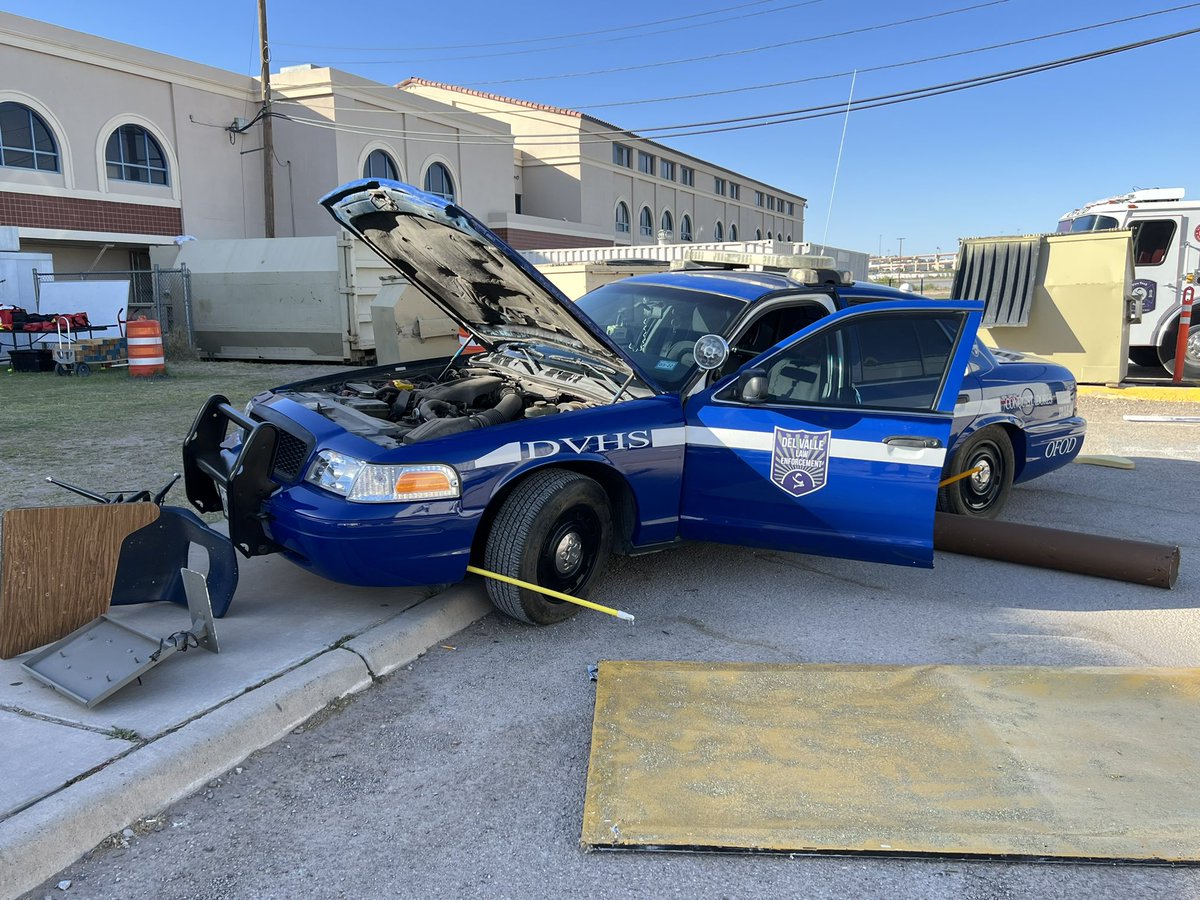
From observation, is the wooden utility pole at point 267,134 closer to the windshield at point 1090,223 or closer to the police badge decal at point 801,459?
the windshield at point 1090,223

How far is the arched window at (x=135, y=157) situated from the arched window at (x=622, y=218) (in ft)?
74.5

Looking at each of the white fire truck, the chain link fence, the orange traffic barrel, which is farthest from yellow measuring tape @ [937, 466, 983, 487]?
the chain link fence

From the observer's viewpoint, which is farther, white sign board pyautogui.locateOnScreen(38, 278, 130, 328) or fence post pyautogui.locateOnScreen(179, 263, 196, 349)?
fence post pyautogui.locateOnScreen(179, 263, 196, 349)

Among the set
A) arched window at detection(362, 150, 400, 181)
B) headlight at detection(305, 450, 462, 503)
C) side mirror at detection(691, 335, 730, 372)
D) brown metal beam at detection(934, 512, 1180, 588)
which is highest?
arched window at detection(362, 150, 400, 181)

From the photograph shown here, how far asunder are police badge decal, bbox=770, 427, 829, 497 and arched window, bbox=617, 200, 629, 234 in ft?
130

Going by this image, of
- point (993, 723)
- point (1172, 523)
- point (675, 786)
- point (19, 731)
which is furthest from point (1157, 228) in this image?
point (19, 731)

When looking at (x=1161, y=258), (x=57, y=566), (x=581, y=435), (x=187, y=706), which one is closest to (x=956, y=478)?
(x=581, y=435)

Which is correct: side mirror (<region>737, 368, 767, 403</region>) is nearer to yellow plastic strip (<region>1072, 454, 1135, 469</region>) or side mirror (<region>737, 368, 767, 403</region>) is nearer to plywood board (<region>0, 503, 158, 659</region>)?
plywood board (<region>0, 503, 158, 659</region>)

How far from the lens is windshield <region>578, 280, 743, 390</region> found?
195 inches

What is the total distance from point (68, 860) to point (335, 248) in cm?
1506

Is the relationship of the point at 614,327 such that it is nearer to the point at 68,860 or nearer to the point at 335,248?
the point at 68,860

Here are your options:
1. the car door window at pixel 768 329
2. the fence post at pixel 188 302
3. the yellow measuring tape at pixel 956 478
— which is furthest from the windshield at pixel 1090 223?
the fence post at pixel 188 302

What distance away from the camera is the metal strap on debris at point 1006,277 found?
1296cm

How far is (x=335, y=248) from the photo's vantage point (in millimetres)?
16484
